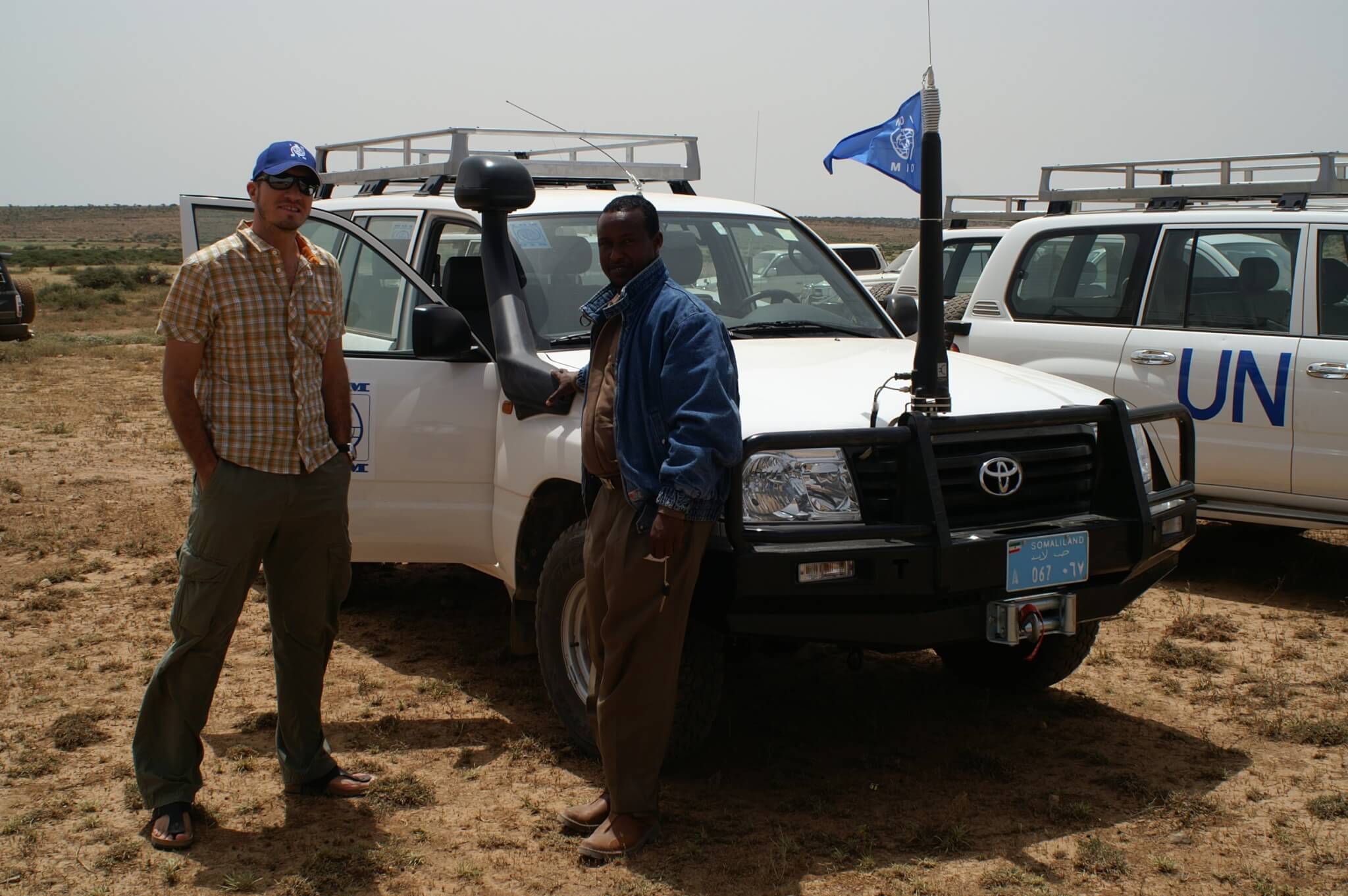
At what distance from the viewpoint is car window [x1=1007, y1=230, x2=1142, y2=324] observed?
730 cm

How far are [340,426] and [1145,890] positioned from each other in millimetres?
2703

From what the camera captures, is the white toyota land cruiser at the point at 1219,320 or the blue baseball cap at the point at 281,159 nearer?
the blue baseball cap at the point at 281,159

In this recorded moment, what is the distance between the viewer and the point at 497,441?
4961 mm

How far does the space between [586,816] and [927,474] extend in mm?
1436

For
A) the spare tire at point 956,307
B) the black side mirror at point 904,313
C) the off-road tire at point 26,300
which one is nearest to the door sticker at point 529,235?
the black side mirror at point 904,313

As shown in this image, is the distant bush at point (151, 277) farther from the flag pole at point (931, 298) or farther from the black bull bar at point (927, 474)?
the black bull bar at point (927, 474)

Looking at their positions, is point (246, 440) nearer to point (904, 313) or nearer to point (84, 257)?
point (904, 313)

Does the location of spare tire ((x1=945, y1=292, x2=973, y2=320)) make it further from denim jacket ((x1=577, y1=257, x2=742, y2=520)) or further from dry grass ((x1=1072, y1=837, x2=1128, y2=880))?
denim jacket ((x1=577, y1=257, x2=742, y2=520))

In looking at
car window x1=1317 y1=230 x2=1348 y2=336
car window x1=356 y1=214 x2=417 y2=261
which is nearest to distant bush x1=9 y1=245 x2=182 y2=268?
car window x1=356 y1=214 x2=417 y2=261

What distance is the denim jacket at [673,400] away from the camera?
3521mm

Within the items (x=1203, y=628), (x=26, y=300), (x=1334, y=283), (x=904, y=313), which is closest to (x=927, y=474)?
(x=904, y=313)

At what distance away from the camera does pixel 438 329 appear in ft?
15.4

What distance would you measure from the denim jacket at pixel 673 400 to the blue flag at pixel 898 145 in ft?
3.25

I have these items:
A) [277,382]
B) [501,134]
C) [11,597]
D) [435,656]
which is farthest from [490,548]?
[11,597]
